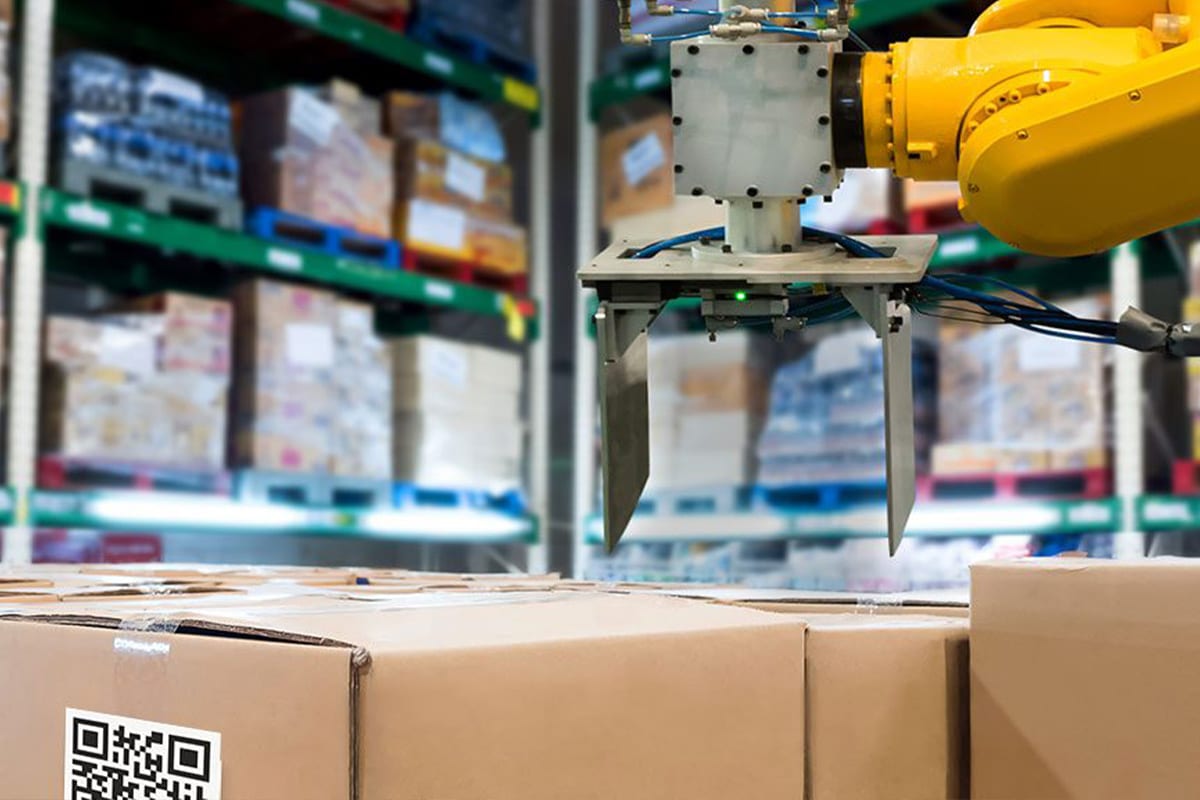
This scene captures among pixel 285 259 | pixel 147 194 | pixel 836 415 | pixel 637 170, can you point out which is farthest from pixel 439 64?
pixel 836 415

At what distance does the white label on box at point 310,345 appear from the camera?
16.0 ft

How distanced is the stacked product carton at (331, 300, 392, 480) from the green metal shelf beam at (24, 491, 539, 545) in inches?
7.6

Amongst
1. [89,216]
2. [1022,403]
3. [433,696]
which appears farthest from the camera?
[1022,403]

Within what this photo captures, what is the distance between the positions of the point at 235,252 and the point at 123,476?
0.88 m

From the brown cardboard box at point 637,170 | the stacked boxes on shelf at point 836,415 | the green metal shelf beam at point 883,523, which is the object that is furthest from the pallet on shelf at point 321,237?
the stacked boxes on shelf at point 836,415

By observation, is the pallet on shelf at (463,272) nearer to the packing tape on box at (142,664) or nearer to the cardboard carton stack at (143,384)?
the cardboard carton stack at (143,384)

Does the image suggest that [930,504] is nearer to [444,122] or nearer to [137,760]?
[444,122]

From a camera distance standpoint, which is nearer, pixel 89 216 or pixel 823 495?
pixel 89 216

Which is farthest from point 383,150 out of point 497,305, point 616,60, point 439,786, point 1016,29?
point 439,786

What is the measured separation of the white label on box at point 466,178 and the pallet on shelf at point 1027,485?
2263 mm

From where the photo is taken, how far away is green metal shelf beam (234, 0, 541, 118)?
502 centimetres

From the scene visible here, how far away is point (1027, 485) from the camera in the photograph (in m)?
4.46

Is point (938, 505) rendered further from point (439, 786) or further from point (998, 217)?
point (439, 786)

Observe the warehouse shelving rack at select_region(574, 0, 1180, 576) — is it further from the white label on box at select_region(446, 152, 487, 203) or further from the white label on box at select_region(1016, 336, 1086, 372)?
the white label on box at select_region(446, 152, 487, 203)
